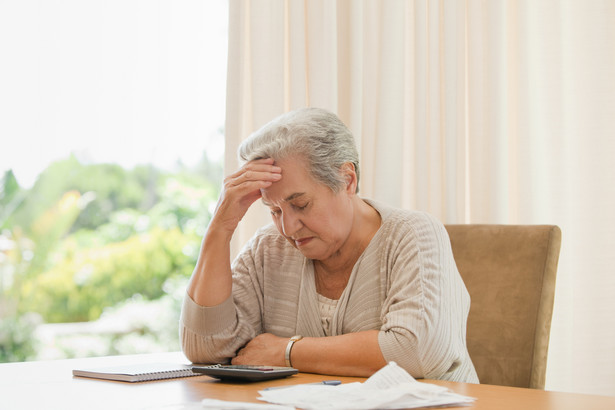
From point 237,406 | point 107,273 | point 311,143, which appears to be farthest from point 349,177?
point 107,273

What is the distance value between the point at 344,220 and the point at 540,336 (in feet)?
2.02

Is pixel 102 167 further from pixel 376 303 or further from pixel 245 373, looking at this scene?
pixel 245 373

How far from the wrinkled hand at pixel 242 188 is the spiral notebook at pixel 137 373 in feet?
1.36

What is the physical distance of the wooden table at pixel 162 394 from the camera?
99 cm

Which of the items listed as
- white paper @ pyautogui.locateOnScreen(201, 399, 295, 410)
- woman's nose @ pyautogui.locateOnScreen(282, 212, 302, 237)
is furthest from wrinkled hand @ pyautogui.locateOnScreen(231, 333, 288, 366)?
white paper @ pyautogui.locateOnScreen(201, 399, 295, 410)

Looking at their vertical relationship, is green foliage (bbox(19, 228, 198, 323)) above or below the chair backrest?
below

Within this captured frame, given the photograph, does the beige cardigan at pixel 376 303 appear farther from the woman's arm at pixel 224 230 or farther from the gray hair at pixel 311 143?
the gray hair at pixel 311 143

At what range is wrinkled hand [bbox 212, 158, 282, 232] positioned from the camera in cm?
151

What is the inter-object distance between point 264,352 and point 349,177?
48 cm

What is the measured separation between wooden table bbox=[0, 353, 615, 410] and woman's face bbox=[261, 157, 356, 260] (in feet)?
1.15

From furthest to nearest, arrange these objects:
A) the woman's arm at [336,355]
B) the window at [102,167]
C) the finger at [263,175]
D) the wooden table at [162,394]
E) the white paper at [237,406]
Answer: the window at [102,167]
the finger at [263,175]
the woman's arm at [336,355]
the wooden table at [162,394]
the white paper at [237,406]

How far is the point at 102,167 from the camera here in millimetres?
5816

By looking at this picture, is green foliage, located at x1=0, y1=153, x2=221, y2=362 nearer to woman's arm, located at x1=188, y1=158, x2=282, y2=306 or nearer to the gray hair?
woman's arm, located at x1=188, y1=158, x2=282, y2=306

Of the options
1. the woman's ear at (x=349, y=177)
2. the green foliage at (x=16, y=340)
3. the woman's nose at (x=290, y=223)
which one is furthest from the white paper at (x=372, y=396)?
the green foliage at (x=16, y=340)
